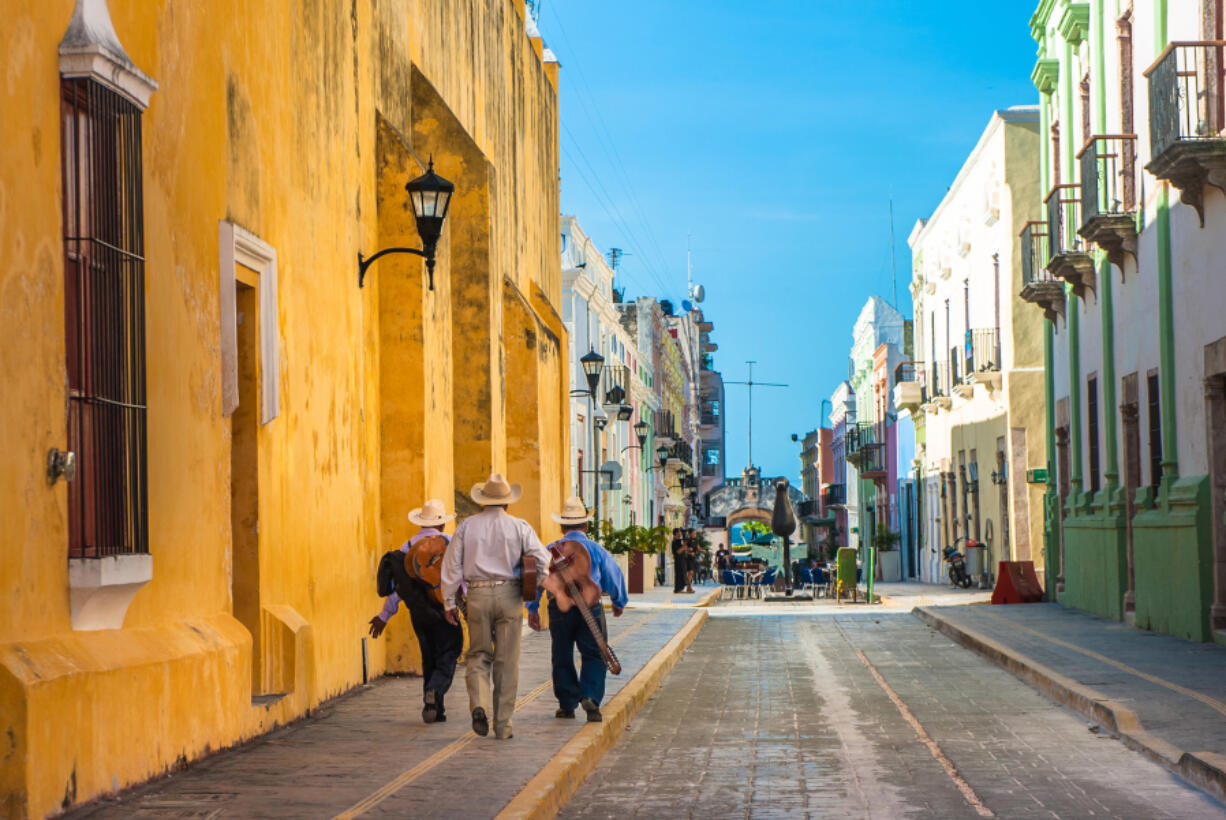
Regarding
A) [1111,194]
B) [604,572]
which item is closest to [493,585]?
[604,572]

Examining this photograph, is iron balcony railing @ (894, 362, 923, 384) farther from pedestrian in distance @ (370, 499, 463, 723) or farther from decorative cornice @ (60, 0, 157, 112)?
decorative cornice @ (60, 0, 157, 112)

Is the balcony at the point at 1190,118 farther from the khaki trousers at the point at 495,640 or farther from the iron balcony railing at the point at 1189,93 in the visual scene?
the khaki trousers at the point at 495,640

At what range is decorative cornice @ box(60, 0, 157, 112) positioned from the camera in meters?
7.93

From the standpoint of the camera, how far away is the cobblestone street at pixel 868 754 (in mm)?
8883

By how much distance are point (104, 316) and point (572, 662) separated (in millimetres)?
5021

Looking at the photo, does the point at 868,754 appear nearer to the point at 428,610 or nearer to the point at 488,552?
the point at 488,552

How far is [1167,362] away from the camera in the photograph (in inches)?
790

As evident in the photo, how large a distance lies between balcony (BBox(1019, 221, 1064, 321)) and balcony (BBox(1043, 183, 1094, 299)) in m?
0.83

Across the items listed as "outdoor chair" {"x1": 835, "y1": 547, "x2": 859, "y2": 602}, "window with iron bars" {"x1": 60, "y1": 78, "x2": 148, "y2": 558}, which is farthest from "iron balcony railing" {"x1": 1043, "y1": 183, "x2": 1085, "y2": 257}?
"window with iron bars" {"x1": 60, "y1": 78, "x2": 148, "y2": 558}

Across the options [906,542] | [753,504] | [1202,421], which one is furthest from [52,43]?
[753,504]

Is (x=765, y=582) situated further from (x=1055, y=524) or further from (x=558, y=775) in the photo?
(x=558, y=775)

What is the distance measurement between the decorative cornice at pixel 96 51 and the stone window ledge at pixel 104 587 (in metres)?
2.34

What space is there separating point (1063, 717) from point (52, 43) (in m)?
9.05

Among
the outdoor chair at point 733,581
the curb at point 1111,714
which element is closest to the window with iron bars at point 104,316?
the curb at point 1111,714
